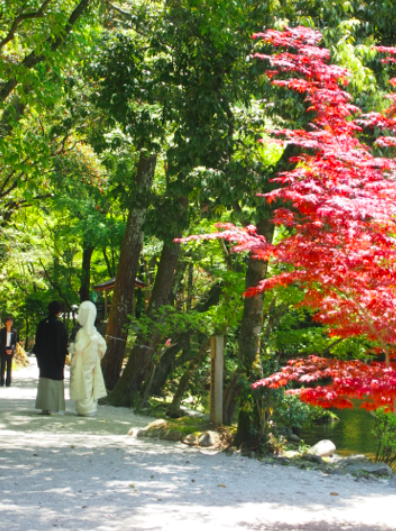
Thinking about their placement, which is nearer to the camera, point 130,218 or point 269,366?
point 269,366

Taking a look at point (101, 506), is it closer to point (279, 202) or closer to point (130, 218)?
point (279, 202)

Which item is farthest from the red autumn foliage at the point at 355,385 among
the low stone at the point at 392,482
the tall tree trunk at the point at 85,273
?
the tall tree trunk at the point at 85,273

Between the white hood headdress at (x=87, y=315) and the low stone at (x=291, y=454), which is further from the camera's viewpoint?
the white hood headdress at (x=87, y=315)

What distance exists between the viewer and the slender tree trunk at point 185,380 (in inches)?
395

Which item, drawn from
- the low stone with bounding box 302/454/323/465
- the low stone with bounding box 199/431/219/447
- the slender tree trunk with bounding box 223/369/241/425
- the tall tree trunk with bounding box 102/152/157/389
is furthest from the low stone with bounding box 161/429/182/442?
the tall tree trunk with bounding box 102/152/157/389

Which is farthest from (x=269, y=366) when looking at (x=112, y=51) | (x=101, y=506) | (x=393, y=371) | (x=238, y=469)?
(x=112, y=51)

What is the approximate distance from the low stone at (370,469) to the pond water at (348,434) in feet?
10.4

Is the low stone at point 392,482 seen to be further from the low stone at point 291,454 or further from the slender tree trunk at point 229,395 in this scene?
the slender tree trunk at point 229,395

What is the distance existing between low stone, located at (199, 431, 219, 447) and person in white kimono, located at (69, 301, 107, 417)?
283 centimetres

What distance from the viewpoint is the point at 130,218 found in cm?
1330

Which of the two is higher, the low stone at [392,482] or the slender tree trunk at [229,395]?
the slender tree trunk at [229,395]

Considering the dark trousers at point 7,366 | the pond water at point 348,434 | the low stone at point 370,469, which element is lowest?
the pond water at point 348,434

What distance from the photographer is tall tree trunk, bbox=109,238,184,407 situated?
1245 cm

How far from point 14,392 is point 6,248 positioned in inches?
205
